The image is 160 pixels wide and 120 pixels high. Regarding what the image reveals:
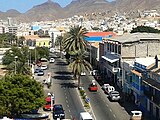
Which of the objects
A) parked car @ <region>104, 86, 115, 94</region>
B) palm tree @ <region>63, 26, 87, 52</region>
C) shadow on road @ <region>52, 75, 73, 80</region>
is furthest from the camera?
shadow on road @ <region>52, 75, 73, 80</region>

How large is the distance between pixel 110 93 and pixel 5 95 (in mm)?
17076

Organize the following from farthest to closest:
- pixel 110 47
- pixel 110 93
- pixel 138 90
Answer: pixel 110 47 < pixel 110 93 < pixel 138 90

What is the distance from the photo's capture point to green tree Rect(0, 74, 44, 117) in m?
42.1

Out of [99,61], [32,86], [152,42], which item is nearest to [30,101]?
[32,86]

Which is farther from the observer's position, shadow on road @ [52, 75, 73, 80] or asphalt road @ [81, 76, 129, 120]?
shadow on road @ [52, 75, 73, 80]

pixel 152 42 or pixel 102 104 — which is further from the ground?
pixel 152 42

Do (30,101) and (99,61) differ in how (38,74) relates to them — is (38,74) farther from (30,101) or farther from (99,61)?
Answer: (30,101)

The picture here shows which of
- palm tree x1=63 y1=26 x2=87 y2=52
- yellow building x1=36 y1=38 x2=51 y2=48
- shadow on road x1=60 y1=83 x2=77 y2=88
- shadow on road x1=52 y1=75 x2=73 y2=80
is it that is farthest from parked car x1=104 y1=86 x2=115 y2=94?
yellow building x1=36 y1=38 x2=51 y2=48

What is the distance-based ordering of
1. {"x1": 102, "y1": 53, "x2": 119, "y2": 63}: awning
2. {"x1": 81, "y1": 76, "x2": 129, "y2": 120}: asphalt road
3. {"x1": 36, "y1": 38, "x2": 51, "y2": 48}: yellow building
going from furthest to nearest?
1. {"x1": 36, "y1": 38, "x2": 51, "y2": 48}: yellow building
2. {"x1": 102, "y1": 53, "x2": 119, "y2": 63}: awning
3. {"x1": 81, "y1": 76, "x2": 129, "y2": 120}: asphalt road

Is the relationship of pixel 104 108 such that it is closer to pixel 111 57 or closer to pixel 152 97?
pixel 152 97

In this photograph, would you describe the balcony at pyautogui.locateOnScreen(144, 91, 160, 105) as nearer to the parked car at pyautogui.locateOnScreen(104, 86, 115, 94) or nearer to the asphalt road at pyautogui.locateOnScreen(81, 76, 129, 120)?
the asphalt road at pyautogui.locateOnScreen(81, 76, 129, 120)

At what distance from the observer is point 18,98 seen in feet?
138

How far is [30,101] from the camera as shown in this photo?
4256cm

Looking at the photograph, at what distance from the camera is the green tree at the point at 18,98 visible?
4206cm
